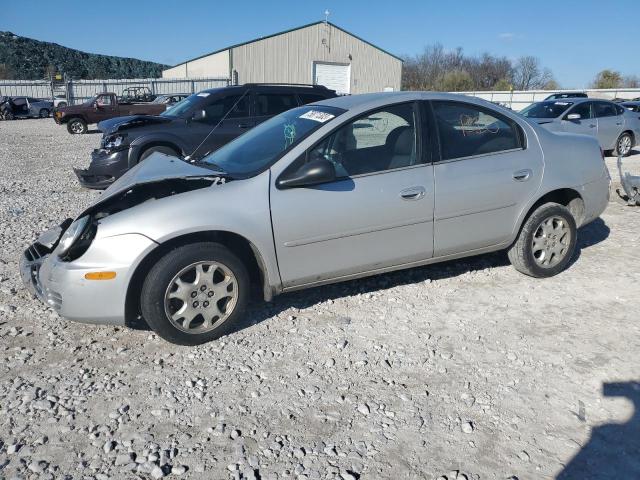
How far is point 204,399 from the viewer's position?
304cm

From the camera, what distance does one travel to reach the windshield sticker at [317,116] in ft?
13.1

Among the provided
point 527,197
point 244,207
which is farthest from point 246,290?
point 527,197

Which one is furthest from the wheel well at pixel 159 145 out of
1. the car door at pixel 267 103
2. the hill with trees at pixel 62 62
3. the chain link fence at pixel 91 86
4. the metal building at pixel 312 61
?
the hill with trees at pixel 62 62

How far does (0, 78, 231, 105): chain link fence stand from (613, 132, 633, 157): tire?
2734 cm

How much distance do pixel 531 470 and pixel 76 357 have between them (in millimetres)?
2826

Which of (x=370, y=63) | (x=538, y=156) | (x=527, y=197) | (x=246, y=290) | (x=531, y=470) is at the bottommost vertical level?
(x=531, y=470)

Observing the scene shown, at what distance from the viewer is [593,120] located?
41.2ft

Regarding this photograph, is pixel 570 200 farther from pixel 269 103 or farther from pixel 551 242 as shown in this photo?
pixel 269 103

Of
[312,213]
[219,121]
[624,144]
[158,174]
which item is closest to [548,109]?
[624,144]

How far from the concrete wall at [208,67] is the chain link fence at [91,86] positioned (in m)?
2.27

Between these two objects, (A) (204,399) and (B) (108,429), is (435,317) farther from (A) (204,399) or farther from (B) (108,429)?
(B) (108,429)

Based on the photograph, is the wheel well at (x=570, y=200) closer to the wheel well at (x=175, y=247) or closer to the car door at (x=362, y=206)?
the car door at (x=362, y=206)

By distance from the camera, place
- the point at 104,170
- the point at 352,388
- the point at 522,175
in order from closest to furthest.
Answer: the point at 352,388, the point at 522,175, the point at 104,170

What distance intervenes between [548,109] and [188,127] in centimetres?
833
